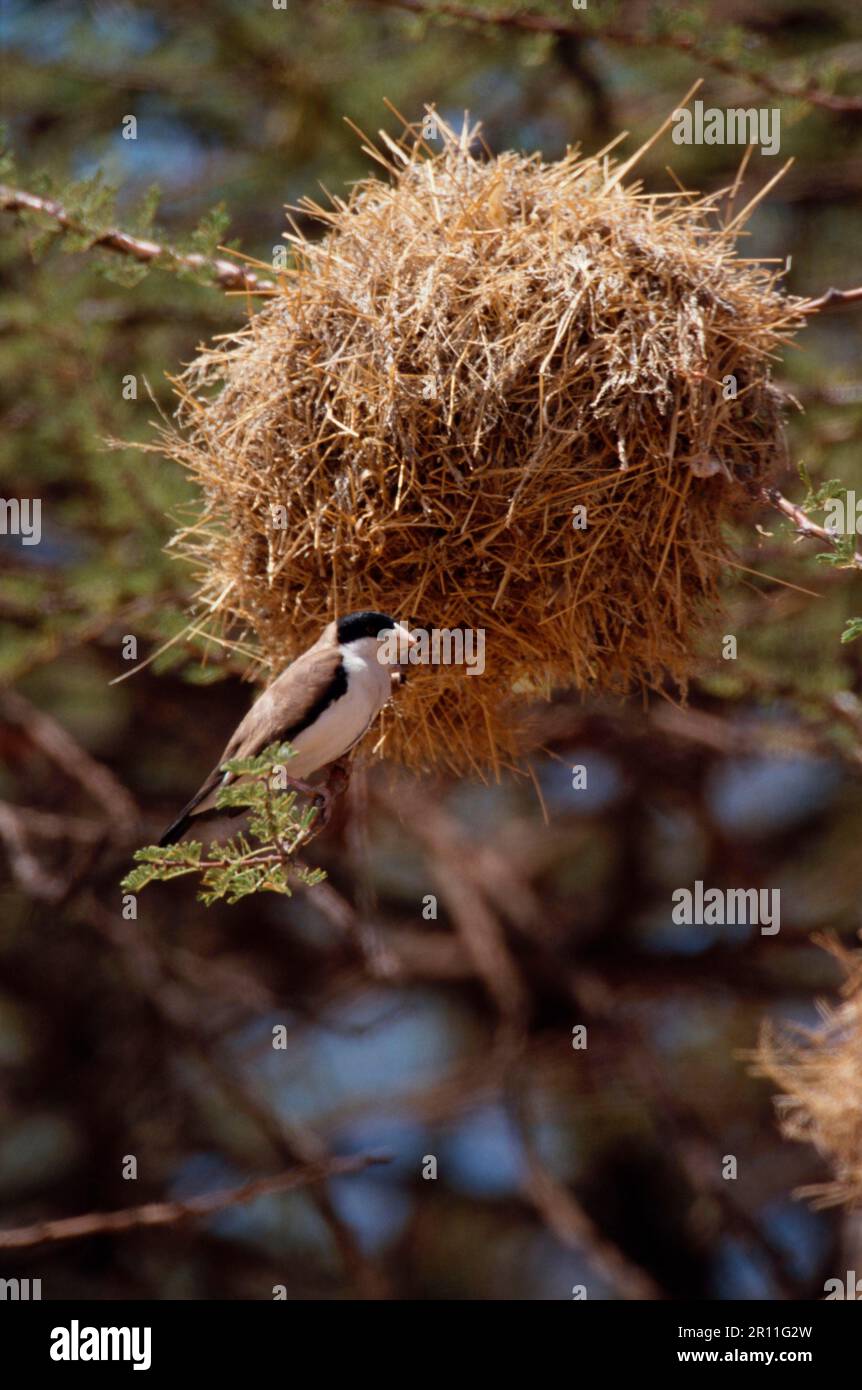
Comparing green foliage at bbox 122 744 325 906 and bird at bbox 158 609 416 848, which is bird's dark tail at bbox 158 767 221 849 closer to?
bird at bbox 158 609 416 848

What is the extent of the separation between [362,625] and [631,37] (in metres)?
1.46

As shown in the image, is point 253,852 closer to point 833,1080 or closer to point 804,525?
point 804,525

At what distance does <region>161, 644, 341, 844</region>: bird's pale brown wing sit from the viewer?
2480 mm

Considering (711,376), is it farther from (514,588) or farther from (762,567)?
(762,567)

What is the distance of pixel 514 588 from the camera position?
2508 mm

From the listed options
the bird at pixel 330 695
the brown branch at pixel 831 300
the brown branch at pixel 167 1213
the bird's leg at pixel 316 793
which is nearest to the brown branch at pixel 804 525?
the brown branch at pixel 831 300

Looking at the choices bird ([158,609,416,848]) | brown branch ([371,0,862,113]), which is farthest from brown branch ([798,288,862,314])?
bird ([158,609,416,848])

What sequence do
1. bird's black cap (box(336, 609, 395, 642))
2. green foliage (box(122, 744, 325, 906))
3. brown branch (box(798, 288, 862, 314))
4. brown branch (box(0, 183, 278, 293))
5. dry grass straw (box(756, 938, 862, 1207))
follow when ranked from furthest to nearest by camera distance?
1. dry grass straw (box(756, 938, 862, 1207))
2. brown branch (box(0, 183, 278, 293))
3. brown branch (box(798, 288, 862, 314))
4. bird's black cap (box(336, 609, 395, 642))
5. green foliage (box(122, 744, 325, 906))

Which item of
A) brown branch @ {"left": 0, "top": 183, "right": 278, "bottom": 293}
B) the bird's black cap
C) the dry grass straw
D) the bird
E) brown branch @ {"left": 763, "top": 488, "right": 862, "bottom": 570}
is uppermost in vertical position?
brown branch @ {"left": 0, "top": 183, "right": 278, "bottom": 293}

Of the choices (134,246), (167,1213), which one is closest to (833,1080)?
(167,1213)

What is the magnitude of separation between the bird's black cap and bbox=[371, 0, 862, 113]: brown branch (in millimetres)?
1339

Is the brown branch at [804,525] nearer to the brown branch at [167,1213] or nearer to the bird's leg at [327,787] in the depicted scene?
the bird's leg at [327,787]

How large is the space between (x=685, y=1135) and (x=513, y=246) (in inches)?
117

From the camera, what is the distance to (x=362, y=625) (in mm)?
2428
